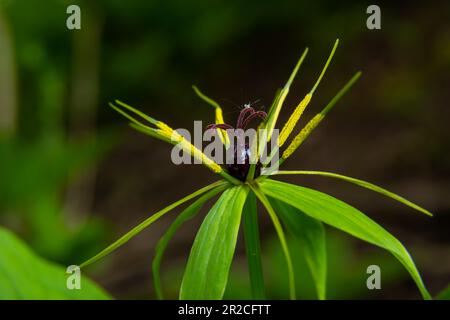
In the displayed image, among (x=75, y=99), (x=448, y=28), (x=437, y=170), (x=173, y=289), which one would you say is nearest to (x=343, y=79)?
→ (x=448, y=28)

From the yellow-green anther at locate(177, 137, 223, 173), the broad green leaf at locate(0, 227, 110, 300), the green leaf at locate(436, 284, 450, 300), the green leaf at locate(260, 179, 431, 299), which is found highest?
the yellow-green anther at locate(177, 137, 223, 173)

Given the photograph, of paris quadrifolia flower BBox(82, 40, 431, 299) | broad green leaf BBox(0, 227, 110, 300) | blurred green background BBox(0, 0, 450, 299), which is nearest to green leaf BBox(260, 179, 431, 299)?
paris quadrifolia flower BBox(82, 40, 431, 299)

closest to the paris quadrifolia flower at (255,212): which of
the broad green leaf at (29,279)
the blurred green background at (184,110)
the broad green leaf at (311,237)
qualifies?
the broad green leaf at (311,237)

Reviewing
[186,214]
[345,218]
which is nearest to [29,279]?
[186,214]

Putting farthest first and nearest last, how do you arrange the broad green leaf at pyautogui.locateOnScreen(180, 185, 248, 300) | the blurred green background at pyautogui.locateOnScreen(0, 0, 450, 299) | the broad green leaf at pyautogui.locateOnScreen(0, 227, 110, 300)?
the blurred green background at pyautogui.locateOnScreen(0, 0, 450, 299), the broad green leaf at pyautogui.locateOnScreen(0, 227, 110, 300), the broad green leaf at pyautogui.locateOnScreen(180, 185, 248, 300)

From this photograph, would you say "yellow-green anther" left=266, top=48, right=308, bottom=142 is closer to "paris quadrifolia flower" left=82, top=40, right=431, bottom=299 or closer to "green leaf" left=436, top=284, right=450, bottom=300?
"paris quadrifolia flower" left=82, top=40, right=431, bottom=299

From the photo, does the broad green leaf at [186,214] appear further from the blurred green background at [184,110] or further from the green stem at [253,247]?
the blurred green background at [184,110]
